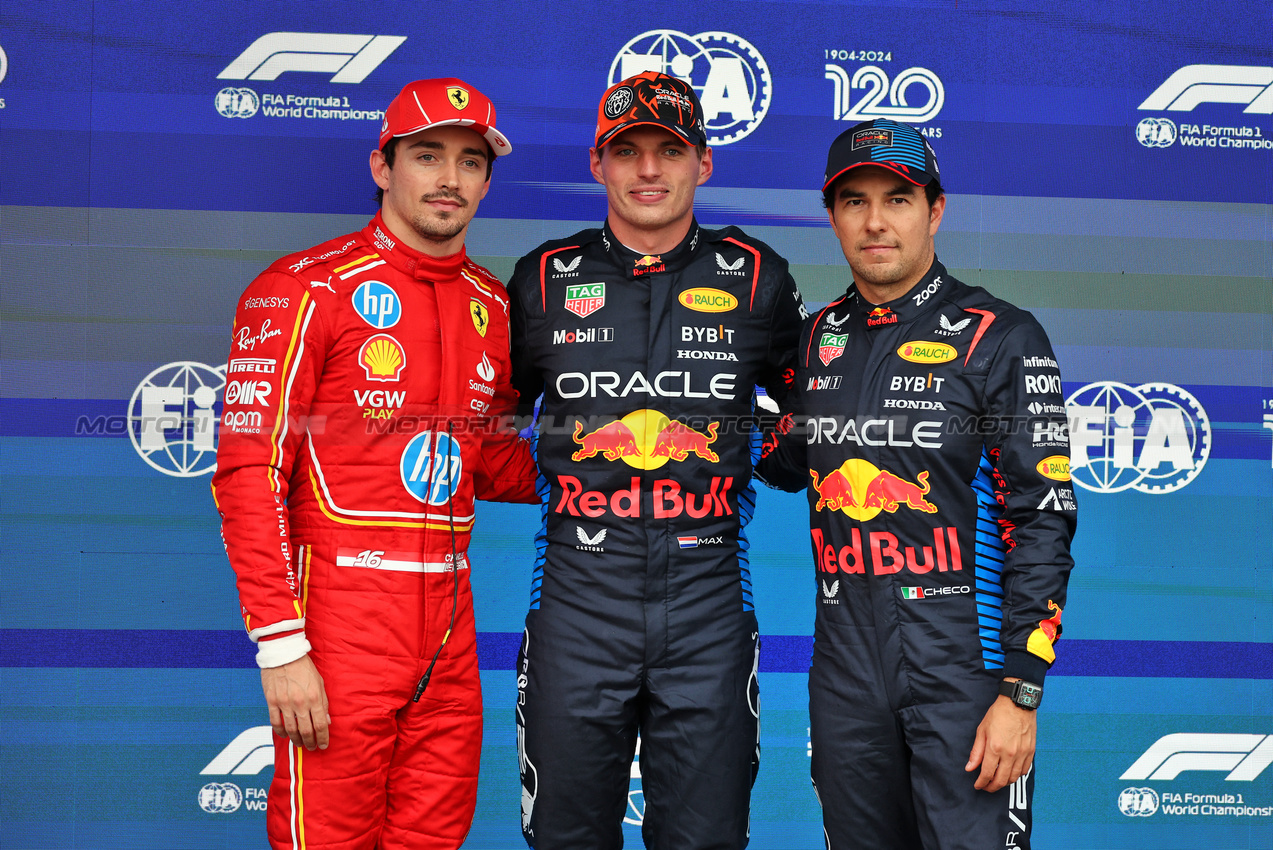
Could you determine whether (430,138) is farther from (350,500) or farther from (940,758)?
(940,758)

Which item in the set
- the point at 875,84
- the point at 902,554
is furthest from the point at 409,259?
the point at 875,84

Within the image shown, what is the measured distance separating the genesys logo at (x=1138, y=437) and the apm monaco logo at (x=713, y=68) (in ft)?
5.04

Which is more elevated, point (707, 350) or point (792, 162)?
point (792, 162)

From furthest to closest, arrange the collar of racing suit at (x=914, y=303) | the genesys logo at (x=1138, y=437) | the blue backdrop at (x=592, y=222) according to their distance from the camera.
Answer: the genesys logo at (x=1138, y=437), the blue backdrop at (x=592, y=222), the collar of racing suit at (x=914, y=303)

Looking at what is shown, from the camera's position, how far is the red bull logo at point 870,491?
1966mm

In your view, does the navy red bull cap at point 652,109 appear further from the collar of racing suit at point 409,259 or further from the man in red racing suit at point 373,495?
the collar of racing suit at point 409,259

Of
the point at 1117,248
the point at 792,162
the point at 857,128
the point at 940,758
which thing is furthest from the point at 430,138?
the point at 1117,248

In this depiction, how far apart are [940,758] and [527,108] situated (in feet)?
7.97

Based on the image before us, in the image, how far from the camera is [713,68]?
3.23 m

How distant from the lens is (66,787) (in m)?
3.16

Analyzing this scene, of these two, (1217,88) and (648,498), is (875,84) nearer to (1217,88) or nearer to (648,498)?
(1217,88)

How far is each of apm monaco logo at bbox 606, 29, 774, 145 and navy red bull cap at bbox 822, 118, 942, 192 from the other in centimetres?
120

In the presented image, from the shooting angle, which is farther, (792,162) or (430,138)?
(792,162)

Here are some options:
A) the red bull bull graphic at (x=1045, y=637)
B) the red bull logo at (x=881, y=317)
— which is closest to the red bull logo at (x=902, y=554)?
the red bull bull graphic at (x=1045, y=637)
